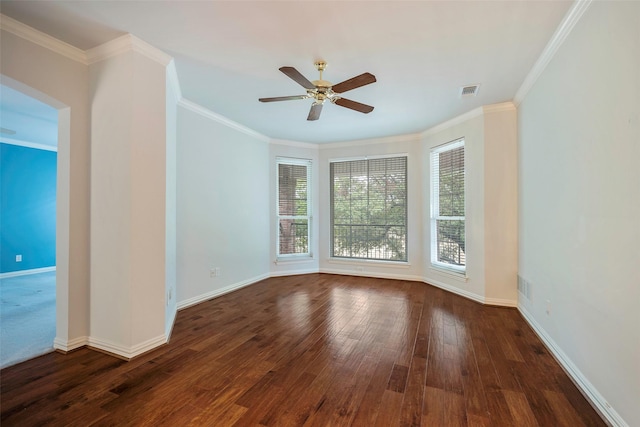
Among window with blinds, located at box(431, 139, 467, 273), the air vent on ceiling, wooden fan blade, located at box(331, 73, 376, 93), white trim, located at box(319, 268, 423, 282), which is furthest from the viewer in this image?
white trim, located at box(319, 268, 423, 282)

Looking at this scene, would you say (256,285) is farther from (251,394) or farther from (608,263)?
(608,263)

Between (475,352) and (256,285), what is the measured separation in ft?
11.3

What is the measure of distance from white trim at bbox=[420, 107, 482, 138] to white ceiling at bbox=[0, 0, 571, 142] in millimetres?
438

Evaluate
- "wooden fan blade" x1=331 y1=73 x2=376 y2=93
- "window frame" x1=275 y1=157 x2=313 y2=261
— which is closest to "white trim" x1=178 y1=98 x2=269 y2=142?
"window frame" x1=275 y1=157 x2=313 y2=261

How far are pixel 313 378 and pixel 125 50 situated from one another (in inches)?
123

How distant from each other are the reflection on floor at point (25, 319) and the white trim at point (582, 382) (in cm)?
421

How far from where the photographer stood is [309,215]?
5.82 metres

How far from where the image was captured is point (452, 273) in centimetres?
439

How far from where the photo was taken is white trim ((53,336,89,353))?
7.95 feet

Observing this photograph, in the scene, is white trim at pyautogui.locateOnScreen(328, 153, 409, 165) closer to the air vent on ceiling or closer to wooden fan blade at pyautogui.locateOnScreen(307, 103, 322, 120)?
the air vent on ceiling

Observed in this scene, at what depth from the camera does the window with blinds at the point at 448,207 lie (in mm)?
4344

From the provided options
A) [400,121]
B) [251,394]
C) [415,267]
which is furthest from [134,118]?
[415,267]

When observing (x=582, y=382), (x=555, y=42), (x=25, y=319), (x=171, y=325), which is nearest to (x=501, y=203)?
(x=555, y=42)

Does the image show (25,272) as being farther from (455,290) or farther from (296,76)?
(455,290)
